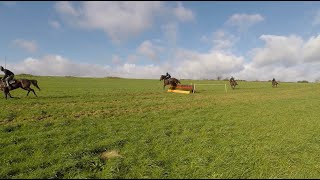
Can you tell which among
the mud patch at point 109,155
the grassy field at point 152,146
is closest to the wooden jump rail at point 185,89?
the grassy field at point 152,146

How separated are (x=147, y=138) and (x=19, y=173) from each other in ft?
16.4

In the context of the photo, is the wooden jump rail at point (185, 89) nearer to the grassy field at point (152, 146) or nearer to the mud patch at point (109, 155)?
the grassy field at point (152, 146)

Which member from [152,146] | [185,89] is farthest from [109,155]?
[185,89]

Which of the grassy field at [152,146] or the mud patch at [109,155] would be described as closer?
the grassy field at [152,146]

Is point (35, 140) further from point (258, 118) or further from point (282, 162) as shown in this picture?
point (258, 118)

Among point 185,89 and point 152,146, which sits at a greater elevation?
point 185,89

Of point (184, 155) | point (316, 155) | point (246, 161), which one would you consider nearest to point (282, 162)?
point (246, 161)

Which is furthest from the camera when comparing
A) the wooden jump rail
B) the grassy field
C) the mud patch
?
the wooden jump rail

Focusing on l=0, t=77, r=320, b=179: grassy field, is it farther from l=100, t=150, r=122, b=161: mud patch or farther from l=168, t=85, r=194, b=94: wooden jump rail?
l=168, t=85, r=194, b=94: wooden jump rail

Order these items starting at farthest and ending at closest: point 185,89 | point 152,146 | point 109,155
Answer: point 185,89 → point 152,146 → point 109,155

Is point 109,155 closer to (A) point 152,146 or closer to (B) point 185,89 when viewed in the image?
(A) point 152,146

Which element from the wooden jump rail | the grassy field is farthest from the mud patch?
the wooden jump rail

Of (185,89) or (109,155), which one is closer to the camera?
(109,155)

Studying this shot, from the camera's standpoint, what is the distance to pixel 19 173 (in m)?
7.23
